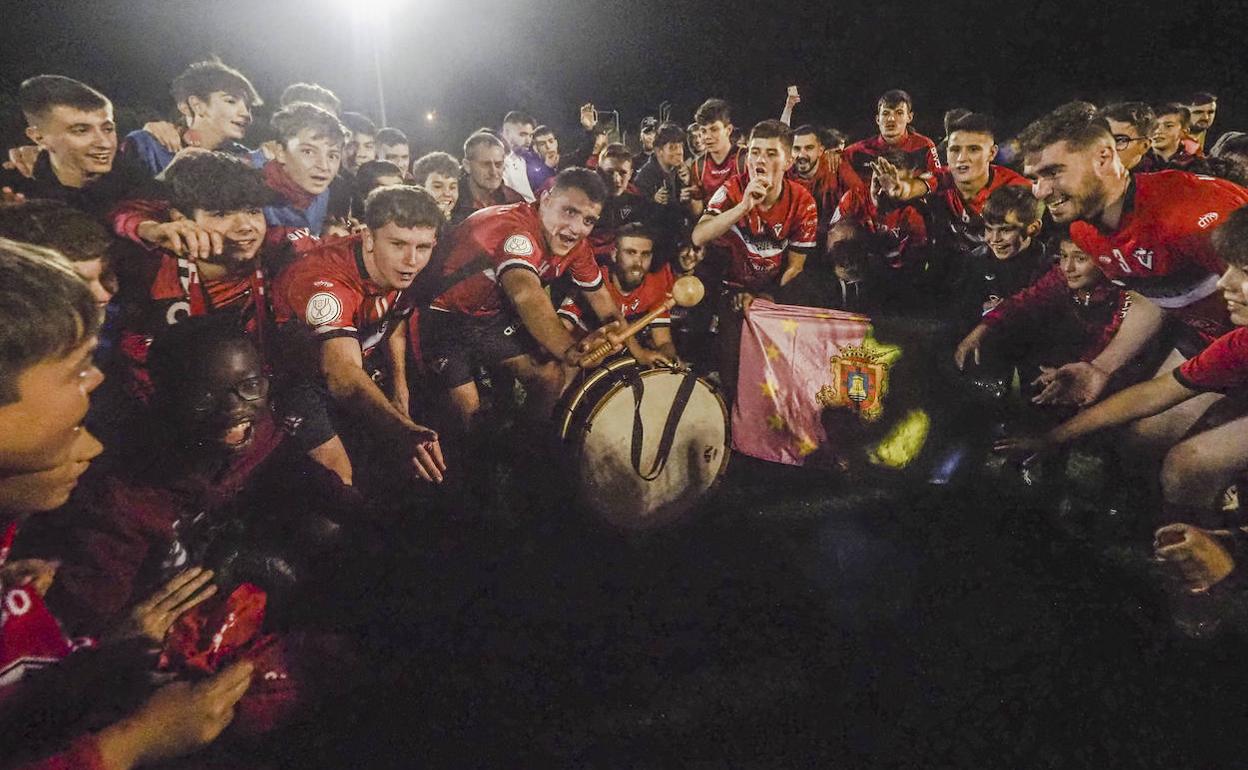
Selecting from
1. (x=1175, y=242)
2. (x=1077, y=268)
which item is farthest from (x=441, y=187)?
(x=1175, y=242)

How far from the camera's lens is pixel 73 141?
→ 2562 mm

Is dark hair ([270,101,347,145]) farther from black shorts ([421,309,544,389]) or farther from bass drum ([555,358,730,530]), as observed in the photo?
bass drum ([555,358,730,530])

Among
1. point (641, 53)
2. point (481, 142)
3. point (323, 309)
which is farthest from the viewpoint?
point (641, 53)

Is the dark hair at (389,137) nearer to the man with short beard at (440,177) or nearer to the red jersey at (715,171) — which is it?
the man with short beard at (440,177)

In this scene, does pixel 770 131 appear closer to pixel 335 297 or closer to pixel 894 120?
pixel 894 120

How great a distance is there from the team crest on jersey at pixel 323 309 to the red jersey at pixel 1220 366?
418cm

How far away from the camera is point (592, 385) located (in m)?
3.54

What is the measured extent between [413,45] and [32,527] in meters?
3.76

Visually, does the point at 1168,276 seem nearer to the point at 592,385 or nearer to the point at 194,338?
the point at 592,385

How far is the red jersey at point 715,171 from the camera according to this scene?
417cm

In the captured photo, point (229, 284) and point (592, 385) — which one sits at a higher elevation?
point (229, 284)

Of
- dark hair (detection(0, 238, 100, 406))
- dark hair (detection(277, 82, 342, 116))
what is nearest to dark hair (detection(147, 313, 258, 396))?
dark hair (detection(0, 238, 100, 406))

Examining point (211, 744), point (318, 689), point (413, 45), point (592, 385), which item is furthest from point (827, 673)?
point (413, 45)

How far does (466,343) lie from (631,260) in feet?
3.30
